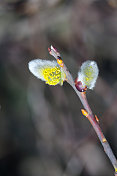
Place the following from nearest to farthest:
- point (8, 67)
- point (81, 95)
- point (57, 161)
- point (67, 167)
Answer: point (81, 95), point (67, 167), point (57, 161), point (8, 67)

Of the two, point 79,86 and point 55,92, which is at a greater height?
point 79,86

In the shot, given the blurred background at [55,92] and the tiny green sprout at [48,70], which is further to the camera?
the blurred background at [55,92]

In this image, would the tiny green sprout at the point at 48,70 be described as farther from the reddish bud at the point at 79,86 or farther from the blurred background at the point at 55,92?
the blurred background at the point at 55,92

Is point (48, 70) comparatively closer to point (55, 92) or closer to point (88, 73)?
point (88, 73)

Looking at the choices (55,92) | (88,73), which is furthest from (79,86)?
(55,92)

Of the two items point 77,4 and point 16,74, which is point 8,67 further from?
point 77,4

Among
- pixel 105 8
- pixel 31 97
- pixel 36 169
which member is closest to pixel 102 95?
pixel 31 97

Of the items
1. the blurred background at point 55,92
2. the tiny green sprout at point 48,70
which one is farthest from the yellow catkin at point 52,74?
the blurred background at point 55,92
